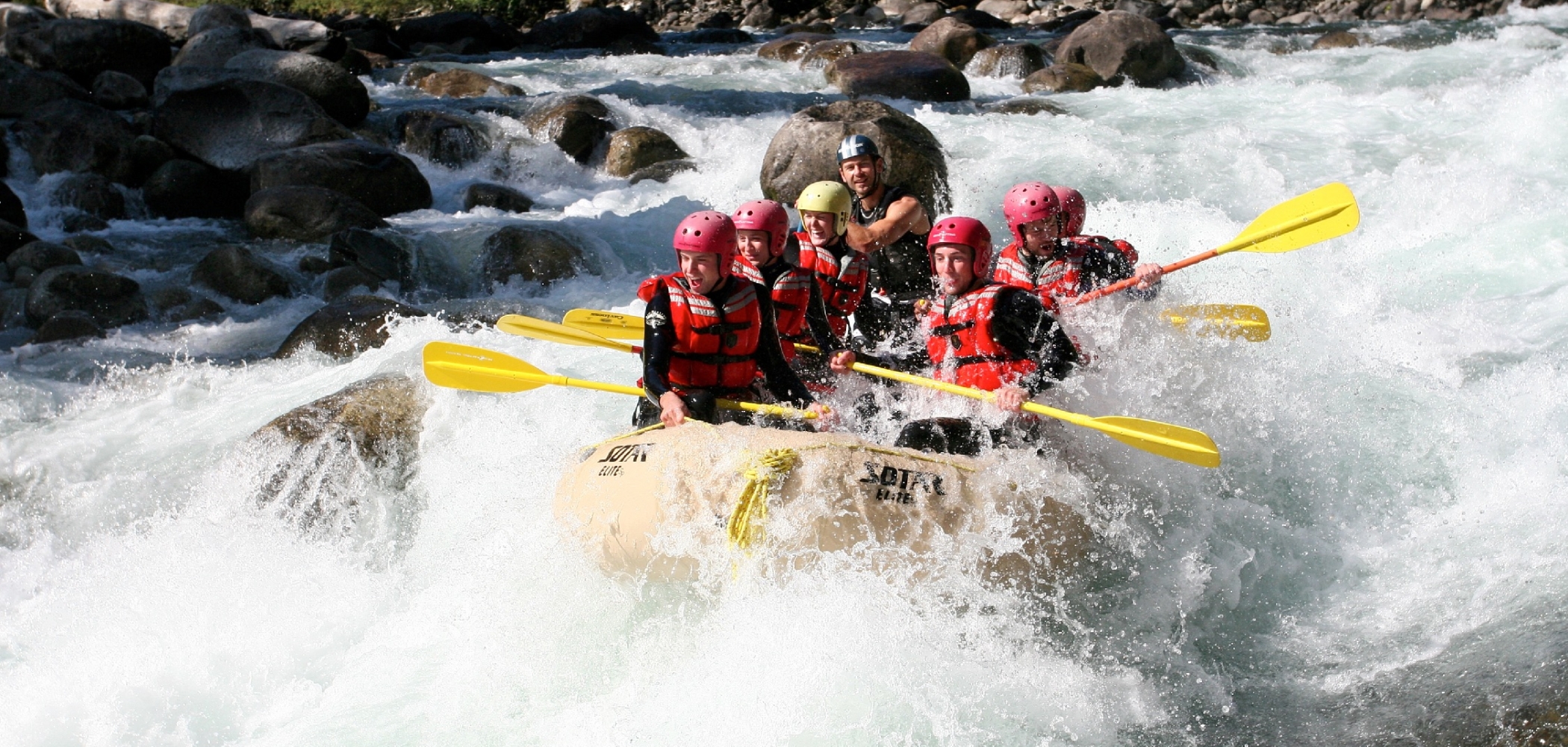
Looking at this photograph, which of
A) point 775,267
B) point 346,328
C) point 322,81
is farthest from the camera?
point 322,81

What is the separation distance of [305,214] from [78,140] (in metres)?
2.77

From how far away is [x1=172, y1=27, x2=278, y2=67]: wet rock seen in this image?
1338 cm

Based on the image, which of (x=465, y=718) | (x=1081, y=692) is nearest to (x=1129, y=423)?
(x=1081, y=692)

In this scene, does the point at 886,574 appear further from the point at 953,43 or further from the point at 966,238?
the point at 953,43

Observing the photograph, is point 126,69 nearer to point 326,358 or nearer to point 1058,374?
point 326,358

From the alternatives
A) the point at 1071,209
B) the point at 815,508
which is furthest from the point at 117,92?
the point at 815,508

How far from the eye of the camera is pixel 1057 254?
520 cm

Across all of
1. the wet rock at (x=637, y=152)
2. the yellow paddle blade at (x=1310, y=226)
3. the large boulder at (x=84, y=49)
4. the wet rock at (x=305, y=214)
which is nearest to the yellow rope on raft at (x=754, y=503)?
the yellow paddle blade at (x=1310, y=226)

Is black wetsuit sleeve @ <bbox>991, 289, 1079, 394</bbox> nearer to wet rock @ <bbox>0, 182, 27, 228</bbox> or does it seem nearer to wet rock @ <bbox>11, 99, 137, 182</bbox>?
wet rock @ <bbox>0, 182, 27, 228</bbox>

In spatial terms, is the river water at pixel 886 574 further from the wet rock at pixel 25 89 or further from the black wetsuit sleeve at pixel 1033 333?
the wet rock at pixel 25 89

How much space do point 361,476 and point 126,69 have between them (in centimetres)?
974

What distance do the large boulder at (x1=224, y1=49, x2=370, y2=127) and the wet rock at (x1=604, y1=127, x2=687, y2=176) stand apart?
2848 millimetres

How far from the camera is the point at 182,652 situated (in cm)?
448

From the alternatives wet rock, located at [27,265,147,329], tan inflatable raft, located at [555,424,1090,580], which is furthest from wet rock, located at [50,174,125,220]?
tan inflatable raft, located at [555,424,1090,580]
